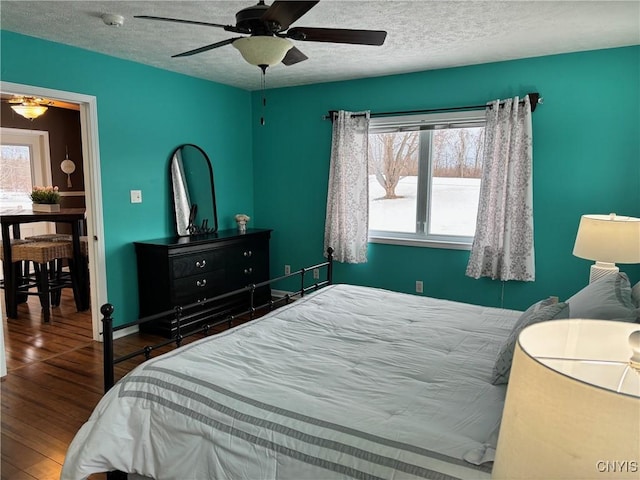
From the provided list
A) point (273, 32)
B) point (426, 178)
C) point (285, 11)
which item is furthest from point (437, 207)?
point (285, 11)

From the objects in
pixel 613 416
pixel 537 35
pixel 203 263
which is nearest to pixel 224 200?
pixel 203 263

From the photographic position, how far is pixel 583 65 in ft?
11.8

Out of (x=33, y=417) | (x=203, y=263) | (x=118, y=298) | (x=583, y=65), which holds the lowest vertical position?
(x=33, y=417)

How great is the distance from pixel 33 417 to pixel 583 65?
475 centimetres

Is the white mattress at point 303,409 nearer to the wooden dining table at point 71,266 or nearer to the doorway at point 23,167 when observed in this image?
the wooden dining table at point 71,266

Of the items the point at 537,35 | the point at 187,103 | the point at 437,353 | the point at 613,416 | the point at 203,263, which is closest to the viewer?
the point at 613,416

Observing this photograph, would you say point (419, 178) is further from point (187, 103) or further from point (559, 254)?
point (187, 103)

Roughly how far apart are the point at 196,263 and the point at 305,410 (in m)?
2.94

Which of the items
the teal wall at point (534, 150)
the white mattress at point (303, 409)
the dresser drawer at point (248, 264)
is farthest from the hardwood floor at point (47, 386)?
the teal wall at point (534, 150)

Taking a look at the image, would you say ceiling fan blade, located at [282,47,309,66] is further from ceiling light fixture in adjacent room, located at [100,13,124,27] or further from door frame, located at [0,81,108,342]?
door frame, located at [0,81,108,342]

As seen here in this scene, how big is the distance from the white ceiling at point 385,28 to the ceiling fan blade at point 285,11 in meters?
0.80

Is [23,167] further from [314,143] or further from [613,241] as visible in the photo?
[613,241]

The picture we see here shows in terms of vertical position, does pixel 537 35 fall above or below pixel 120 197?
above

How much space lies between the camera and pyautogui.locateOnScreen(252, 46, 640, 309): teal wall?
3539 millimetres
